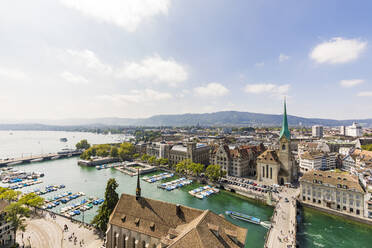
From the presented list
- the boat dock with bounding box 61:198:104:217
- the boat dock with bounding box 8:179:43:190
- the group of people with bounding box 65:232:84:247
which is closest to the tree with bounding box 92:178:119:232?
the group of people with bounding box 65:232:84:247

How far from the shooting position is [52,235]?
3116cm

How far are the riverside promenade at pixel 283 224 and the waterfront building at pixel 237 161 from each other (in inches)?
753

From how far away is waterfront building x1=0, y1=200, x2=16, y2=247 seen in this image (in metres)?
26.3

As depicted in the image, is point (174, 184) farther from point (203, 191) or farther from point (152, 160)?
point (152, 160)

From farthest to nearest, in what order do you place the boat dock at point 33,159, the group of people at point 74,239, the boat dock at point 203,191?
the boat dock at point 33,159, the boat dock at point 203,191, the group of people at point 74,239

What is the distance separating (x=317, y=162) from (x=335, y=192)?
32.9 m

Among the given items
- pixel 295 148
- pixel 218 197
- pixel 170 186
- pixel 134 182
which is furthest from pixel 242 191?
pixel 295 148

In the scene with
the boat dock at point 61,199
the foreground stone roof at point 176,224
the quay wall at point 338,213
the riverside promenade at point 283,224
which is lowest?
the boat dock at point 61,199

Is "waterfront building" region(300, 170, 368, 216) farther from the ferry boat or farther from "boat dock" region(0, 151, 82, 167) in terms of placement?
"boat dock" region(0, 151, 82, 167)

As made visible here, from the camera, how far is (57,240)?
29.7 m

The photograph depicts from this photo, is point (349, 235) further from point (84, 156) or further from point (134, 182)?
point (84, 156)

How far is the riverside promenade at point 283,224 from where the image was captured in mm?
29166

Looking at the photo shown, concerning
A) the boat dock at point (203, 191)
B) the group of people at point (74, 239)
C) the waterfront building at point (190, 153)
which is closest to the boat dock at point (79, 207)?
the group of people at point (74, 239)

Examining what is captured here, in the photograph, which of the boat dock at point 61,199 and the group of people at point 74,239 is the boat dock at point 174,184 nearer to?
the boat dock at point 61,199
